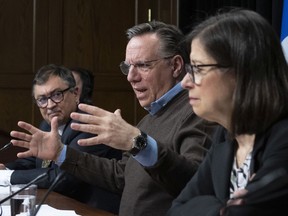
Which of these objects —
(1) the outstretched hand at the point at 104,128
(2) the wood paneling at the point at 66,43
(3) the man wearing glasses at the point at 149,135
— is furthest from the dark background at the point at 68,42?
(1) the outstretched hand at the point at 104,128

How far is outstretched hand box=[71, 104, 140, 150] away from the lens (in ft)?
6.81

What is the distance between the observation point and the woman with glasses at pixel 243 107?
156 centimetres

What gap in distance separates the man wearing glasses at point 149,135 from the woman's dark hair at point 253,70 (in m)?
0.49

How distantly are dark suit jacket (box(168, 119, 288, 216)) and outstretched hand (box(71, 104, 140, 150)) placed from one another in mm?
293

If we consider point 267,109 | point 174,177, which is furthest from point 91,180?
point 267,109

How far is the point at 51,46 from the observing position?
589 centimetres

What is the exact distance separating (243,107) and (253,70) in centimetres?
10

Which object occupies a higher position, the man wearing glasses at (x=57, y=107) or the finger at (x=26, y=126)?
the finger at (x=26, y=126)

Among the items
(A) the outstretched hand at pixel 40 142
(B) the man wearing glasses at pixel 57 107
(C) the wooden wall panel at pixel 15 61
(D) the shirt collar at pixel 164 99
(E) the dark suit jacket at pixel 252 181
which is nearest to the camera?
(E) the dark suit jacket at pixel 252 181

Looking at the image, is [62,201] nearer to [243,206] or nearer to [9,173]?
[9,173]

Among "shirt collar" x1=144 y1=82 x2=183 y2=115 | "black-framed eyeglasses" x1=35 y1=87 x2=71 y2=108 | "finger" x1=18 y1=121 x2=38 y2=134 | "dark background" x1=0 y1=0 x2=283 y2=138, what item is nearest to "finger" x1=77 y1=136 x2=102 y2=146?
"finger" x1=18 y1=121 x2=38 y2=134

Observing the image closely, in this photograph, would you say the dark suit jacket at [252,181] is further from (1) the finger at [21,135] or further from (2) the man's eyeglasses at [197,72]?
(1) the finger at [21,135]

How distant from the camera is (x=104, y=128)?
2.08 m

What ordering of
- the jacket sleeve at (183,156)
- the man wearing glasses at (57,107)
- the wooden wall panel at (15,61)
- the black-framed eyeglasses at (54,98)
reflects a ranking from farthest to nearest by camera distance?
the wooden wall panel at (15,61) < the black-framed eyeglasses at (54,98) < the man wearing glasses at (57,107) < the jacket sleeve at (183,156)
